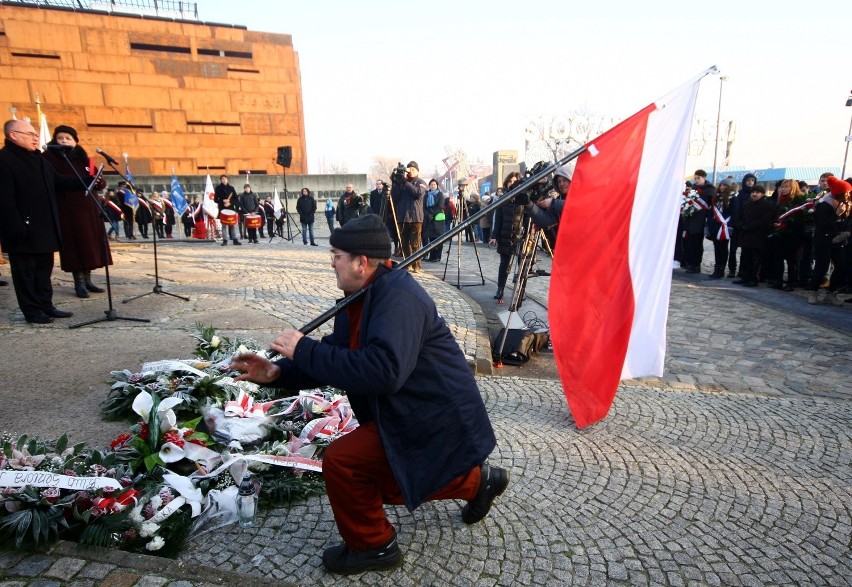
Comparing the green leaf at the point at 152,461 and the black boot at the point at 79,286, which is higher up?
the black boot at the point at 79,286

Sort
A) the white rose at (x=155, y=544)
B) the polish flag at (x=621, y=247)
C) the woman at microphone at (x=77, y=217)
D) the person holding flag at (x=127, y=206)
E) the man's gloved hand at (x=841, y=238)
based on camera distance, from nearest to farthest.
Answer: the white rose at (x=155, y=544), the polish flag at (x=621, y=247), the woman at microphone at (x=77, y=217), the man's gloved hand at (x=841, y=238), the person holding flag at (x=127, y=206)

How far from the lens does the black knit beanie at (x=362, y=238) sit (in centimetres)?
226

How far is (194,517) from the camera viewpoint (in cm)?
267

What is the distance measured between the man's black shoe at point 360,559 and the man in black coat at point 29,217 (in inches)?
211

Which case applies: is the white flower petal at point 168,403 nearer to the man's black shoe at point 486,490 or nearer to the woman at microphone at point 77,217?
the man's black shoe at point 486,490

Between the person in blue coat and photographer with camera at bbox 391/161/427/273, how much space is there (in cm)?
851

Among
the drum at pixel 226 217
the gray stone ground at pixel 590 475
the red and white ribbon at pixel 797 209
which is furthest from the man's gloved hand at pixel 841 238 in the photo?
the drum at pixel 226 217

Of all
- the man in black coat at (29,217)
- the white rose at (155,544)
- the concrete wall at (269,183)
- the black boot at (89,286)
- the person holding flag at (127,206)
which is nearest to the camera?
the white rose at (155,544)

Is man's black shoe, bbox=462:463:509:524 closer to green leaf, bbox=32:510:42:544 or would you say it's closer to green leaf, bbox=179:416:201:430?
green leaf, bbox=179:416:201:430

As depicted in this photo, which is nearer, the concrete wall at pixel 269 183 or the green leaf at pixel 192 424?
the green leaf at pixel 192 424

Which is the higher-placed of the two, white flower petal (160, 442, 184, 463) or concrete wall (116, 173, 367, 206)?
concrete wall (116, 173, 367, 206)

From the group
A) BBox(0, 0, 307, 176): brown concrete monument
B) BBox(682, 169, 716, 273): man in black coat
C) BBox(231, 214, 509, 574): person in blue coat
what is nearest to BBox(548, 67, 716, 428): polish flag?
BBox(231, 214, 509, 574): person in blue coat

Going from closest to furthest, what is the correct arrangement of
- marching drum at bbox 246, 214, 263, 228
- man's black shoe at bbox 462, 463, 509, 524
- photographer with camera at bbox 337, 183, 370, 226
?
1. man's black shoe at bbox 462, 463, 509, 524
2. photographer with camera at bbox 337, 183, 370, 226
3. marching drum at bbox 246, 214, 263, 228

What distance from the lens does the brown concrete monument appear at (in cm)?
2594
